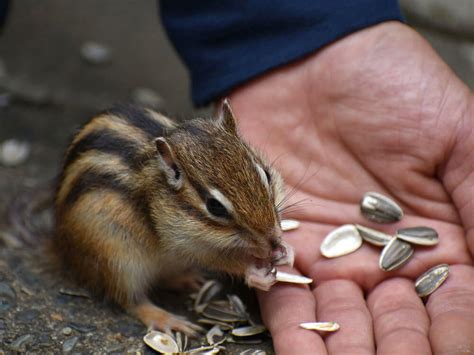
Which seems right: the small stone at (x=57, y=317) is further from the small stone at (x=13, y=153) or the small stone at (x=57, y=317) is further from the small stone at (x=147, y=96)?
the small stone at (x=147, y=96)

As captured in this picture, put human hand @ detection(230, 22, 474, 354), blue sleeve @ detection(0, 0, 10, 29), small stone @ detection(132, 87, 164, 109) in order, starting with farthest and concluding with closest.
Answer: small stone @ detection(132, 87, 164, 109) < blue sleeve @ detection(0, 0, 10, 29) < human hand @ detection(230, 22, 474, 354)

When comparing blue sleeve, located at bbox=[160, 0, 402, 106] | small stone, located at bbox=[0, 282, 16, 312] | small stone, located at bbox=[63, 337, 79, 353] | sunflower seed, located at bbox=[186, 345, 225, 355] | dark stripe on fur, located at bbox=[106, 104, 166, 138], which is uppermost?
blue sleeve, located at bbox=[160, 0, 402, 106]

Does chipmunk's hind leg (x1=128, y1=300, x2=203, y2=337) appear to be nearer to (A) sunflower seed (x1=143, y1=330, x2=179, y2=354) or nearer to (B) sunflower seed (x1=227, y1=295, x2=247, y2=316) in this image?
(A) sunflower seed (x1=143, y1=330, x2=179, y2=354)

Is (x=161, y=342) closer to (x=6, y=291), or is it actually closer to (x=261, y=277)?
(x=261, y=277)

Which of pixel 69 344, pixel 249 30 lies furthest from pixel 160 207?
pixel 249 30

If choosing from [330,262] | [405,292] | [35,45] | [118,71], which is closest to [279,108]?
[330,262]

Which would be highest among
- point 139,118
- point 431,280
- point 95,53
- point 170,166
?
point 139,118

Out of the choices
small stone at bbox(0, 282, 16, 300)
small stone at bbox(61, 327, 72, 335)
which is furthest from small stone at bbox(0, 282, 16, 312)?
small stone at bbox(61, 327, 72, 335)
